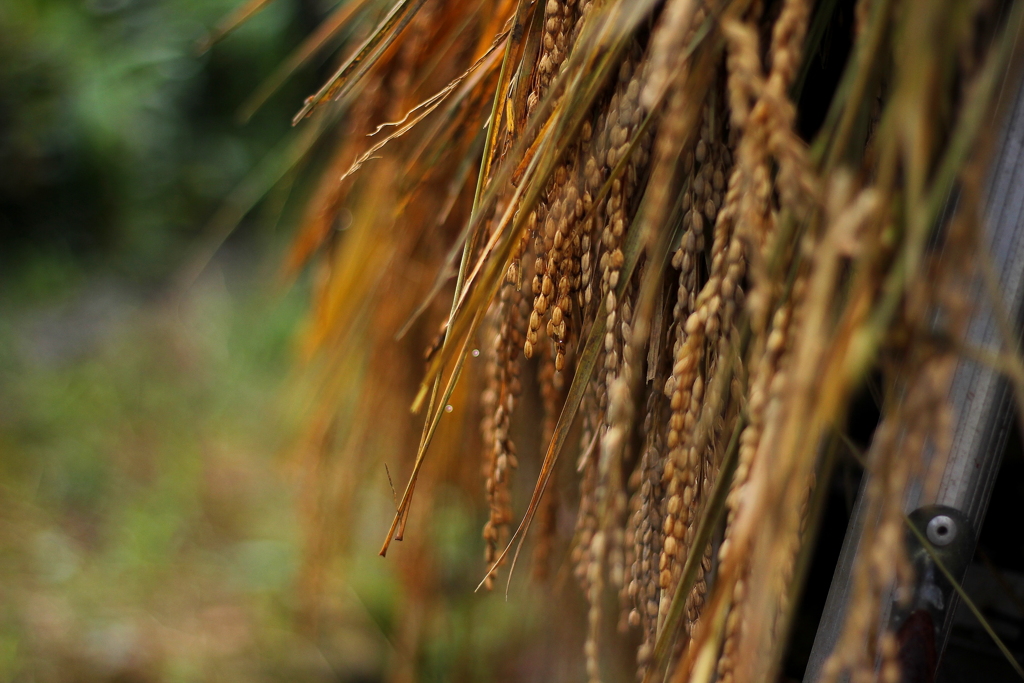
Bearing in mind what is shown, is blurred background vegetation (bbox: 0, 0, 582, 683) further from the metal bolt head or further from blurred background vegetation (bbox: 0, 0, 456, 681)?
the metal bolt head

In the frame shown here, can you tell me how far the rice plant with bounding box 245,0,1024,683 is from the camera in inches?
11.6

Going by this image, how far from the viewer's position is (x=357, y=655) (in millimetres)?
1980

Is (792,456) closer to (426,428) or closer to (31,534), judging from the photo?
(426,428)

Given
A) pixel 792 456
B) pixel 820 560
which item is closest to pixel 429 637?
pixel 820 560

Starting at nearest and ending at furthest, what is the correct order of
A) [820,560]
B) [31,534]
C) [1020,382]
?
1. [1020,382]
2. [820,560]
3. [31,534]

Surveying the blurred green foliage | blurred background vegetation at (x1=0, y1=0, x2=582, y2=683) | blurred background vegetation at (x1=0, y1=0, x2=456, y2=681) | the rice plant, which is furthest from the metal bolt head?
the blurred green foliage

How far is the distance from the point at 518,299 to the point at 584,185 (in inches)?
4.0

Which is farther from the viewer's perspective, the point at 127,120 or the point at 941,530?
the point at 127,120

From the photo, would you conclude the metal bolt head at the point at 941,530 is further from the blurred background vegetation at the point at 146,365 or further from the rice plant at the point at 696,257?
the blurred background vegetation at the point at 146,365

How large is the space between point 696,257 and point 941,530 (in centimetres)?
23

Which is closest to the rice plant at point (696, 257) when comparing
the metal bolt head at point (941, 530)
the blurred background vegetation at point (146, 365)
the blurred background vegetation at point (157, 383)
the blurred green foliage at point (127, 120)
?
the metal bolt head at point (941, 530)

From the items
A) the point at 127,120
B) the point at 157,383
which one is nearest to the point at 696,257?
the point at 157,383

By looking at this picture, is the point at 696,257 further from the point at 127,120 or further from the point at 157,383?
the point at 127,120

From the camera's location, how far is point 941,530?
18.0 inches
